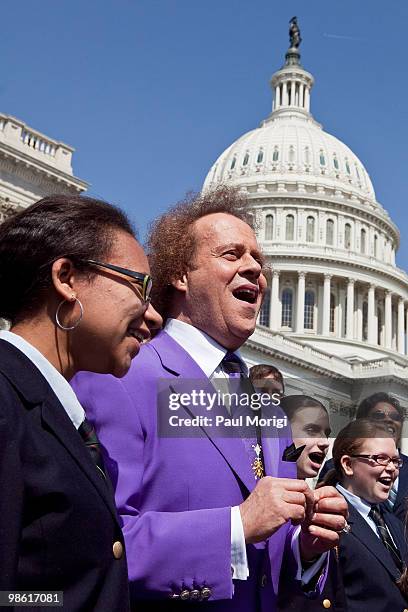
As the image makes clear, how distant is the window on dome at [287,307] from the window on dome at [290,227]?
493 centimetres

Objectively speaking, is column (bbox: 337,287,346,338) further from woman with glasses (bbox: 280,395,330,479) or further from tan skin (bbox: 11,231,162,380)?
tan skin (bbox: 11,231,162,380)

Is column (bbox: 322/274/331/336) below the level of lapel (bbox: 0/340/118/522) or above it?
above

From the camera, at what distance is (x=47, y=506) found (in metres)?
1.85

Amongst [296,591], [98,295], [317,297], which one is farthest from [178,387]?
[317,297]

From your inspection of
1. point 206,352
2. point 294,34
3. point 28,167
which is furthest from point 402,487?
point 294,34

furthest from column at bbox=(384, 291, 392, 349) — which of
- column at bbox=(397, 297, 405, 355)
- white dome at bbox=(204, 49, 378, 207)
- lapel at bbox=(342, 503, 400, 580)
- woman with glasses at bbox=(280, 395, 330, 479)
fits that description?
woman with glasses at bbox=(280, 395, 330, 479)

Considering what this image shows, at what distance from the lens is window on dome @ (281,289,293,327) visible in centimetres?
6438

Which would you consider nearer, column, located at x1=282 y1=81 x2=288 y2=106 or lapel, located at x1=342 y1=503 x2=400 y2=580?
lapel, located at x1=342 y1=503 x2=400 y2=580

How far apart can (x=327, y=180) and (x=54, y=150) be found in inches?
1961

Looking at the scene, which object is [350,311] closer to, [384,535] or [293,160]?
[293,160]

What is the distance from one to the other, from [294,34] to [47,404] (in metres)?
95.0

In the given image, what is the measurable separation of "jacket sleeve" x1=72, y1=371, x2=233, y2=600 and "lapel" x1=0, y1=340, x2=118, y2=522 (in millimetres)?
414

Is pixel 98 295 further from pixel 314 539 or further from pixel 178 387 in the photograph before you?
pixel 314 539

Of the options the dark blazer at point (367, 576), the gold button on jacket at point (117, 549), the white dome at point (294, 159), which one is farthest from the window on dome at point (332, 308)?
the gold button on jacket at point (117, 549)
